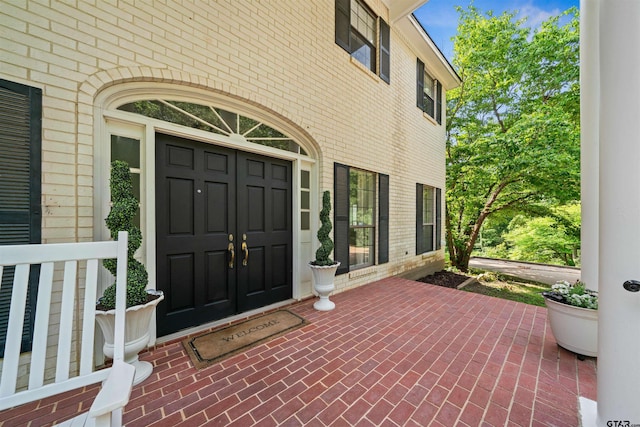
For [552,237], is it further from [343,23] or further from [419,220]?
Answer: [343,23]

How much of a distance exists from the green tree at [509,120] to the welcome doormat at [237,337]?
6552 mm

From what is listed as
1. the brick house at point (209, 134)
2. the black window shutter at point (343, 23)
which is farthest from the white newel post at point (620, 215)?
the black window shutter at point (343, 23)

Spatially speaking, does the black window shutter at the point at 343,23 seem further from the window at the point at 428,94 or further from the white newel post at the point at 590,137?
the white newel post at the point at 590,137

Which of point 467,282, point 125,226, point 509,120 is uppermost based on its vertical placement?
point 509,120

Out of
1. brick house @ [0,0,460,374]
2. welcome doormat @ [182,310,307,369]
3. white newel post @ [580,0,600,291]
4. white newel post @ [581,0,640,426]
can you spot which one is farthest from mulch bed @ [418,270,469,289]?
white newel post @ [581,0,640,426]

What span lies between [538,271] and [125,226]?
10978mm

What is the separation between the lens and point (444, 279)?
6234 millimetres

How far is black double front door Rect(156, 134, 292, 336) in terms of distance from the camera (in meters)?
2.55

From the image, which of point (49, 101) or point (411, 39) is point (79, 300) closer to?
point (49, 101)

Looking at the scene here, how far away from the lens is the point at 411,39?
5.75 meters

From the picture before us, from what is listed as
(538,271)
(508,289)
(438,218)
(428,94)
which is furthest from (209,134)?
(538,271)

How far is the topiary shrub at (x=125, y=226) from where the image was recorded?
186 cm

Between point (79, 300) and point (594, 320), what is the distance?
14.1ft

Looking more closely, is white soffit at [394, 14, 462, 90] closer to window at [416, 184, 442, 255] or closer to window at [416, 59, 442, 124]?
window at [416, 59, 442, 124]
